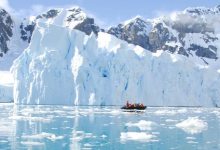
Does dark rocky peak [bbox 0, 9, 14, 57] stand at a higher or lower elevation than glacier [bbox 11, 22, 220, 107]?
higher

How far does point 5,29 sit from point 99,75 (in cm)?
3972

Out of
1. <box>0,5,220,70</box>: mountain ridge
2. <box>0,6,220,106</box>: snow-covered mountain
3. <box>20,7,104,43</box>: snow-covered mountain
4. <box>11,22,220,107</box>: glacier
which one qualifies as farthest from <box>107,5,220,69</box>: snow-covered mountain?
<box>11,22,220,107</box>: glacier

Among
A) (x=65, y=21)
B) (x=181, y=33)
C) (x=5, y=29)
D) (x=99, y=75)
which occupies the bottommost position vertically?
(x=99, y=75)

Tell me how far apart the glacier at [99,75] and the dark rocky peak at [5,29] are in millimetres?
28467

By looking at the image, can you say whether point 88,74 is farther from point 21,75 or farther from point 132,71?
point 21,75

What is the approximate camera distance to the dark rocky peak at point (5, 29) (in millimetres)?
59856

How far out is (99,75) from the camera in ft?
106

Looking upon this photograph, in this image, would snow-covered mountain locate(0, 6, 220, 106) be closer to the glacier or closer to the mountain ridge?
the glacier

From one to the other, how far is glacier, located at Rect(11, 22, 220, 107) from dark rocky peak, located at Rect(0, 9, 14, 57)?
2847cm

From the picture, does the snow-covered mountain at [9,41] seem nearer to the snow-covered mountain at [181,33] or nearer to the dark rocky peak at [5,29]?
the dark rocky peak at [5,29]

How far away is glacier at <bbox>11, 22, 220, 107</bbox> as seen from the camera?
3102cm

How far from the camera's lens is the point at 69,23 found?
69625 mm

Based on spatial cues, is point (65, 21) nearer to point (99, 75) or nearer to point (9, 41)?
point (9, 41)

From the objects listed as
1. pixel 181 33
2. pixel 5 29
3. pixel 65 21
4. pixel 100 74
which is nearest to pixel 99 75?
pixel 100 74
